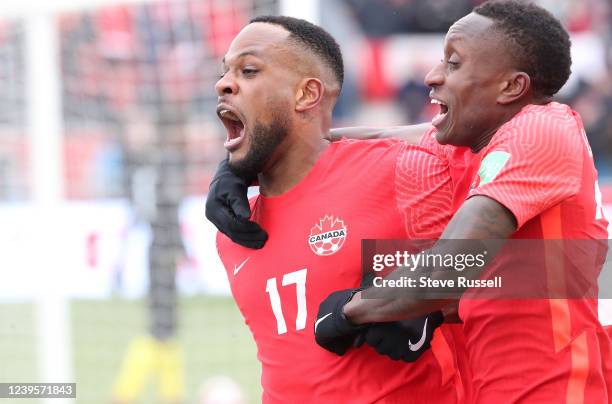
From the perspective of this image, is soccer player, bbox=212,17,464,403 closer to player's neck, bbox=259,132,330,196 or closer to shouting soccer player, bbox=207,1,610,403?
player's neck, bbox=259,132,330,196

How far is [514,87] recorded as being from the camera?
8.85 feet

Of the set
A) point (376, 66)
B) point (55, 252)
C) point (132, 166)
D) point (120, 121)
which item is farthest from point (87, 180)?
point (376, 66)

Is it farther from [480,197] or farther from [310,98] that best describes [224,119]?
[480,197]

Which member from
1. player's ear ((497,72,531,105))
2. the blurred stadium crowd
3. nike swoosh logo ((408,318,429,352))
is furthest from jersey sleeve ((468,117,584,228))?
the blurred stadium crowd

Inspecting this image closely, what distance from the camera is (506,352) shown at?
260 cm

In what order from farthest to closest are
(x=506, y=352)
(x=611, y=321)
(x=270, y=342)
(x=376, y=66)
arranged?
(x=376, y=66) < (x=270, y=342) < (x=611, y=321) < (x=506, y=352)

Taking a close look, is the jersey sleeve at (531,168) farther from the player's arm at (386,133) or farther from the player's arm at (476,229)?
the player's arm at (386,133)

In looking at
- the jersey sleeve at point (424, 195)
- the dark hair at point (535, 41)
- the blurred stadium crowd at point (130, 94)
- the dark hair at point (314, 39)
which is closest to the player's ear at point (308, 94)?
the dark hair at point (314, 39)

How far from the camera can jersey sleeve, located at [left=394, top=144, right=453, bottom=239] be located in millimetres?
2887

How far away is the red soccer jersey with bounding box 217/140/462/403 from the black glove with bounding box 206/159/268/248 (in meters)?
0.05

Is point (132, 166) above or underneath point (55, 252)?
above

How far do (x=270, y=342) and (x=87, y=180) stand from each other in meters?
6.32

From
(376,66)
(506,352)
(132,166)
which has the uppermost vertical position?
(376,66)

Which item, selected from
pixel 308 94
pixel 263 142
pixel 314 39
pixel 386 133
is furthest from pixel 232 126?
pixel 386 133
